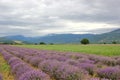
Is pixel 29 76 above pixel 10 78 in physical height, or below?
above

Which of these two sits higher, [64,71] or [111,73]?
[64,71]

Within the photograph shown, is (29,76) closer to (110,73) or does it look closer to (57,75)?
(57,75)

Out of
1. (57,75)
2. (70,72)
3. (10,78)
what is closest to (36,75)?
(70,72)

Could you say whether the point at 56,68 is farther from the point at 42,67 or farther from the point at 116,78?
the point at 116,78

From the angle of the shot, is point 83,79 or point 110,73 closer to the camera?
point 83,79

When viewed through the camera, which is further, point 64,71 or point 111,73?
point 111,73

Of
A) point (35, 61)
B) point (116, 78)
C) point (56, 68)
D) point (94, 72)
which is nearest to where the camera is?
point (116, 78)

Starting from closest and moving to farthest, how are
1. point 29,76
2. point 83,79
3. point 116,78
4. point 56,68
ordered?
1. point 29,76
2. point 83,79
3. point 116,78
4. point 56,68

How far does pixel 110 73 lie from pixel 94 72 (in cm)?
166

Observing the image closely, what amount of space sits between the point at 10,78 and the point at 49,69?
5.43ft

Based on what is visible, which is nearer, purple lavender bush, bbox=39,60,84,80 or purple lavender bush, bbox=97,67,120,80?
→ purple lavender bush, bbox=39,60,84,80

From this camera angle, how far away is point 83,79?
287 inches

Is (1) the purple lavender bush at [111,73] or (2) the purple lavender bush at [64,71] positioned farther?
(1) the purple lavender bush at [111,73]

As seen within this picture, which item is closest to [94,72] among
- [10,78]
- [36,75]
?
[10,78]
